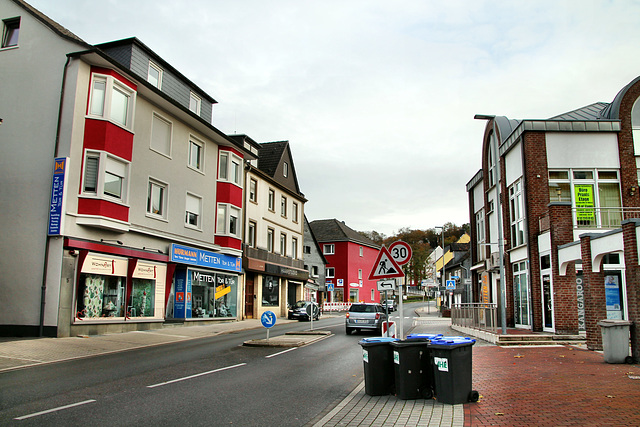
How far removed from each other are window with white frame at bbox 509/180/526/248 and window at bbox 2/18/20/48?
70.5ft

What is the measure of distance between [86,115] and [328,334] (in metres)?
12.7

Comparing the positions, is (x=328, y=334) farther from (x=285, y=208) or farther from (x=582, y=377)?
(x=285, y=208)

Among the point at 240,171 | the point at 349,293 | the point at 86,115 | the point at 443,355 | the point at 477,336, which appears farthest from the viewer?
the point at 349,293

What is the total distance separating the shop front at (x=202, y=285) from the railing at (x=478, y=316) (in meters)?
11.4

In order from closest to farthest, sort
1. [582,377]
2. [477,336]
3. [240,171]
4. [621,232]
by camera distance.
Answer: [582,377] < [621,232] < [477,336] < [240,171]

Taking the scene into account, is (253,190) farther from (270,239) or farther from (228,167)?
(228,167)

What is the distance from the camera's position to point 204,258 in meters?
27.2

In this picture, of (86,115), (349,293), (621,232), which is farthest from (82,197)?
(349,293)

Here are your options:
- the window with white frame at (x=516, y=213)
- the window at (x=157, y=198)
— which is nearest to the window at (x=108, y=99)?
the window at (x=157, y=198)

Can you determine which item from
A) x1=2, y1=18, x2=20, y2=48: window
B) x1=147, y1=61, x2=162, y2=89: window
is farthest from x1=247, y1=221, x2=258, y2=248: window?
x1=2, y1=18, x2=20, y2=48: window

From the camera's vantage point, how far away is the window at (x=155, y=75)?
24688 mm

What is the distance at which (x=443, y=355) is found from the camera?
25.5 feet

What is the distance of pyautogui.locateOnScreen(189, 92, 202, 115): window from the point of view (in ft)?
92.5

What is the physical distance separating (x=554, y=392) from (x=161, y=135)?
20.6m
